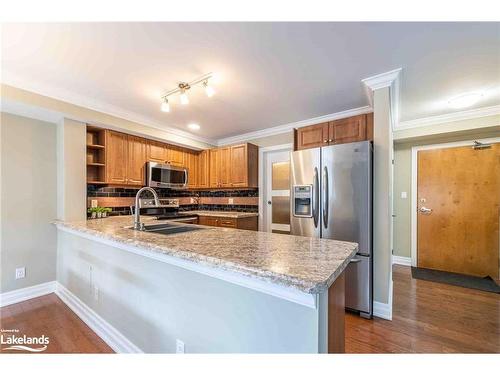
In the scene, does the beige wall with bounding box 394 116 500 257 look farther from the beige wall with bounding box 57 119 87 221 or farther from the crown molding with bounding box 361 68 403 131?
the beige wall with bounding box 57 119 87 221

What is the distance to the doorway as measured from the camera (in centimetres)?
361

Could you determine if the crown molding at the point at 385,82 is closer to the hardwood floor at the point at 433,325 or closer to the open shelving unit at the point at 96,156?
the hardwood floor at the point at 433,325

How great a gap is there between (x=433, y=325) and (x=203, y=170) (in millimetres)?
3895

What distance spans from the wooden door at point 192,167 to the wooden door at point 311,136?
2.17m

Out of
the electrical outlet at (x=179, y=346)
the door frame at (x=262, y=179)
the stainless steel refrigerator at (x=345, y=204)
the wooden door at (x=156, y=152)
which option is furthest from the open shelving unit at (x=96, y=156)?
the stainless steel refrigerator at (x=345, y=204)

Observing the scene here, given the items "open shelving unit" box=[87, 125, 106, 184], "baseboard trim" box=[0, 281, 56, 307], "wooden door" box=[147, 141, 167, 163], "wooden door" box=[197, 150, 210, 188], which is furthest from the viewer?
"wooden door" box=[197, 150, 210, 188]

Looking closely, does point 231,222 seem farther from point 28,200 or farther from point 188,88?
point 28,200

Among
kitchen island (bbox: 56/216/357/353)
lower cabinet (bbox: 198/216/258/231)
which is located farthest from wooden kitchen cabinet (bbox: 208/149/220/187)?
kitchen island (bbox: 56/216/357/353)

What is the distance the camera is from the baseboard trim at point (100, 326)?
1617 millimetres

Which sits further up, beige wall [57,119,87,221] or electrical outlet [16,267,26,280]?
beige wall [57,119,87,221]

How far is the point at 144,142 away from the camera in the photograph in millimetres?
3498

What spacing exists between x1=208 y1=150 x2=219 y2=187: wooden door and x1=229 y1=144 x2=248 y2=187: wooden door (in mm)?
350

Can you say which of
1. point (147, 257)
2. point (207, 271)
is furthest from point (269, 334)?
point (147, 257)
